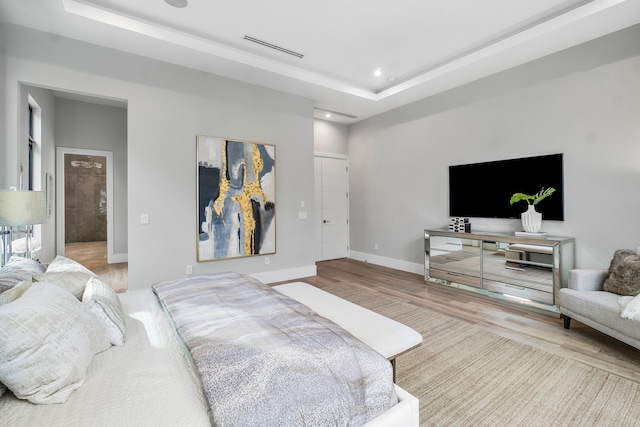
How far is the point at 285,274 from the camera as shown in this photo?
4738mm

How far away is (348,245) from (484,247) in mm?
3185

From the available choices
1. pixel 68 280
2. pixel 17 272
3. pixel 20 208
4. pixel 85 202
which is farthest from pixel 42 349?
pixel 85 202

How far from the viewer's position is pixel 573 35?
125 inches

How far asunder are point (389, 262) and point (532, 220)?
8.40 ft

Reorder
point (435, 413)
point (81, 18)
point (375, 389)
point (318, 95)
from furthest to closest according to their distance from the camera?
point (318, 95), point (81, 18), point (435, 413), point (375, 389)

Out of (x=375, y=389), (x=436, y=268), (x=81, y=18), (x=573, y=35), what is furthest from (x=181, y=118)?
(x=573, y=35)

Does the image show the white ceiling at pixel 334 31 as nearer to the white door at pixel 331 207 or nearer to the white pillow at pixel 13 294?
the white door at pixel 331 207

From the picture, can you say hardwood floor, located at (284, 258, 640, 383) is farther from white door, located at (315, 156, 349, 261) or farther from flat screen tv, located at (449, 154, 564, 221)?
flat screen tv, located at (449, 154, 564, 221)

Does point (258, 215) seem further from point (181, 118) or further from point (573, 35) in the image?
point (573, 35)

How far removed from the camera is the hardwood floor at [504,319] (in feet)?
7.79

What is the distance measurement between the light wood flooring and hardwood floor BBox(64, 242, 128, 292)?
0.01 metres

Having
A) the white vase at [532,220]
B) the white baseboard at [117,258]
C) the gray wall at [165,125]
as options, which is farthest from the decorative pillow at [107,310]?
the white baseboard at [117,258]

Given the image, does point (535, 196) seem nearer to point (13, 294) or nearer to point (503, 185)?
point (503, 185)

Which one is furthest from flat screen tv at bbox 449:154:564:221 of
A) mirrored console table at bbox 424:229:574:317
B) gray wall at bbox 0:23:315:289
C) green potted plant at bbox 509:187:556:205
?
gray wall at bbox 0:23:315:289
